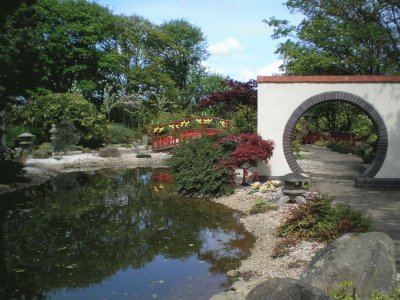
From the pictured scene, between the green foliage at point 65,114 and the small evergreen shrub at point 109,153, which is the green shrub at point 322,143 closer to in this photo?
the small evergreen shrub at point 109,153

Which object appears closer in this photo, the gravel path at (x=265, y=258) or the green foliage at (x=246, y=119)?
the gravel path at (x=265, y=258)

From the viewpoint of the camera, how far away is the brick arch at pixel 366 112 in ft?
36.9

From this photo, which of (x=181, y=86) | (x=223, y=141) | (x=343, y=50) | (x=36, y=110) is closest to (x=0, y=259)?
(x=223, y=141)

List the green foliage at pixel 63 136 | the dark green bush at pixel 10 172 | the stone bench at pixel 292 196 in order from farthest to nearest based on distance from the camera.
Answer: the green foliage at pixel 63 136, the dark green bush at pixel 10 172, the stone bench at pixel 292 196

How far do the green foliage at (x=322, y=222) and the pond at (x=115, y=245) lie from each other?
0.87 m

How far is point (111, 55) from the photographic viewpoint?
3078cm

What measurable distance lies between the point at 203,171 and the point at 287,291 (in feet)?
27.5

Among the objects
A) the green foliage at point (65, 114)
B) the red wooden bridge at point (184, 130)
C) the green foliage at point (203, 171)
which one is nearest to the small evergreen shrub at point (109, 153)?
the red wooden bridge at point (184, 130)

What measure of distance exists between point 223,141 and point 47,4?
70.2 ft

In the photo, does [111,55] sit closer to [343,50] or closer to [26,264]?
[343,50]

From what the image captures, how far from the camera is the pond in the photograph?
5605 mm

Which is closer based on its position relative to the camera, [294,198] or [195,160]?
[294,198]

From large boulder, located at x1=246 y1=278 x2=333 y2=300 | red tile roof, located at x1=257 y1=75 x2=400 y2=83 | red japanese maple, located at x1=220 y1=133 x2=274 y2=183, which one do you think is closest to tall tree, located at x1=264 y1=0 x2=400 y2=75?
A: red tile roof, located at x1=257 y1=75 x2=400 y2=83

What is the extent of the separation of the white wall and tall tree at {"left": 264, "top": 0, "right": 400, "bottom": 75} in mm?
5208
